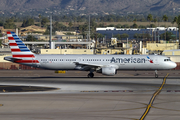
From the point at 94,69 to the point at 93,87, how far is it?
461 inches

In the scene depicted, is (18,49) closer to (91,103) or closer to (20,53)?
(20,53)

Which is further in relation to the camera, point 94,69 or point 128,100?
point 94,69

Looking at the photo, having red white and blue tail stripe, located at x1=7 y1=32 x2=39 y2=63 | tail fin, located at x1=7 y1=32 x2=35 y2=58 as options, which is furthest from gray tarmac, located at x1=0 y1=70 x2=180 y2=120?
tail fin, located at x1=7 y1=32 x2=35 y2=58

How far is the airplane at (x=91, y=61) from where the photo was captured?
2090 inches

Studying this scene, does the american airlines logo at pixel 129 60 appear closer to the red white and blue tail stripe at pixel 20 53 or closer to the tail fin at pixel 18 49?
the red white and blue tail stripe at pixel 20 53

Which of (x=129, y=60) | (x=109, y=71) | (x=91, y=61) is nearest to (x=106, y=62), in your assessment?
(x=91, y=61)

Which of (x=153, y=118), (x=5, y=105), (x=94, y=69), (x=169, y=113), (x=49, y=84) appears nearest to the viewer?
(x=153, y=118)

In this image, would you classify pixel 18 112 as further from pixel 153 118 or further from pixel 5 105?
pixel 153 118

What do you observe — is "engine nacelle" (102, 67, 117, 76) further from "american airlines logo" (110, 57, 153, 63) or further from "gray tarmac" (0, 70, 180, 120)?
"gray tarmac" (0, 70, 180, 120)

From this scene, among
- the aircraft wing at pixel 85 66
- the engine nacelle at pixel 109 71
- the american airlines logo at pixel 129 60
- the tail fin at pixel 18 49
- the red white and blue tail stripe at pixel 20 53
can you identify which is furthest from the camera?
the tail fin at pixel 18 49

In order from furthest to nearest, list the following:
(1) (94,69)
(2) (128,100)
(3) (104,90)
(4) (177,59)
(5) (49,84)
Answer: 1. (4) (177,59)
2. (1) (94,69)
3. (5) (49,84)
4. (3) (104,90)
5. (2) (128,100)

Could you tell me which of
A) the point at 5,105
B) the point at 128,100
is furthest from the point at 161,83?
the point at 5,105

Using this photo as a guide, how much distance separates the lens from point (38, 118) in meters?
25.0

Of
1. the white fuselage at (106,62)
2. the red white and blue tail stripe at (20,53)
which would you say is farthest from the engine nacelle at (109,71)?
the red white and blue tail stripe at (20,53)
